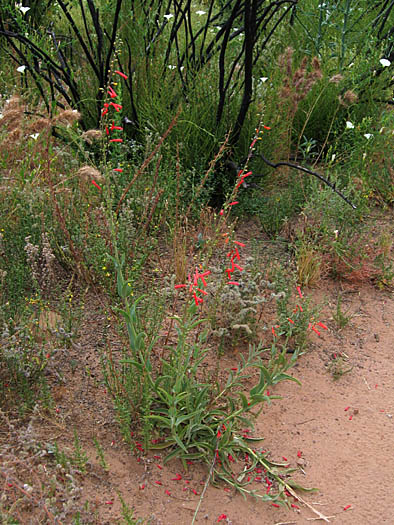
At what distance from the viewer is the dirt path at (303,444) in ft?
6.33

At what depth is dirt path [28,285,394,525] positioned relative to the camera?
1.93 meters

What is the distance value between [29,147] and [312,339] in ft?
7.20

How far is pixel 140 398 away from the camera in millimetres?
2148

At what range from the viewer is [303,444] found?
2230 millimetres

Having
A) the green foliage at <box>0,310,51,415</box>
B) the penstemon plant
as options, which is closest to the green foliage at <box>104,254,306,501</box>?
the penstemon plant

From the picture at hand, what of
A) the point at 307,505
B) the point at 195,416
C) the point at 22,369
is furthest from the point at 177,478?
the point at 22,369

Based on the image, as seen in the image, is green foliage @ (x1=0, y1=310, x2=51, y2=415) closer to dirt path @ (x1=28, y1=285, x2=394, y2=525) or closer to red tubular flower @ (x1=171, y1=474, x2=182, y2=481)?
dirt path @ (x1=28, y1=285, x2=394, y2=525)

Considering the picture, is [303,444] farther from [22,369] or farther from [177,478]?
[22,369]

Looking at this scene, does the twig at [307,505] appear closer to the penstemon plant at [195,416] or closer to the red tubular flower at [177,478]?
the penstemon plant at [195,416]

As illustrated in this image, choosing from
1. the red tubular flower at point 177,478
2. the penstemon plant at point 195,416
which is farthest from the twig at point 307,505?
the red tubular flower at point 177,478

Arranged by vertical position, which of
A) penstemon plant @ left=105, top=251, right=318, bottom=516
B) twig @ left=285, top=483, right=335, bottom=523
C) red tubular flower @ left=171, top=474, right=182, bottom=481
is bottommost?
twig @ left=285, top=483, right=335, bottom=523

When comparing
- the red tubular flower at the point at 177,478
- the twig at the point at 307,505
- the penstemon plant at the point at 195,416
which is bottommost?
the twig at the point at 307,505

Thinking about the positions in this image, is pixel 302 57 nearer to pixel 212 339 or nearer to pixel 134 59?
pixel 134 59

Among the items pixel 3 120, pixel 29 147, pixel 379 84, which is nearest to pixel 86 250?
pixel 3 120
